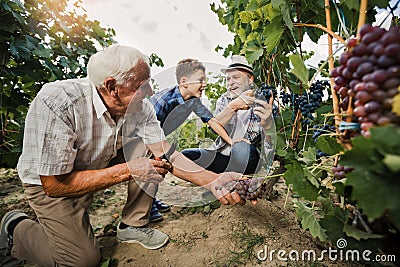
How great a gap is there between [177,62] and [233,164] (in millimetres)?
1101

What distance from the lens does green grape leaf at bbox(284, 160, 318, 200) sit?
0.91 m

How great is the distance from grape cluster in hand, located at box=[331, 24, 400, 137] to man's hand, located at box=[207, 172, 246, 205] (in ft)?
3.86

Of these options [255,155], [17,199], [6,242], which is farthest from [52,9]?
[255,155]

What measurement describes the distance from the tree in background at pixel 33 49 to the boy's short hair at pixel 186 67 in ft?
6.50

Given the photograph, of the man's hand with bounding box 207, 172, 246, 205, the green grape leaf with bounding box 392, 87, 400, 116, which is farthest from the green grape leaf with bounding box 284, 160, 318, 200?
the man's hand with bounding box 207, 172, 246, 205

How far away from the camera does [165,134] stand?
7.02 feet

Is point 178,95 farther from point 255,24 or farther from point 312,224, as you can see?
point 312,224

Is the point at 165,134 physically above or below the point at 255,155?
above

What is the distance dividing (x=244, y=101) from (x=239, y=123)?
376mm

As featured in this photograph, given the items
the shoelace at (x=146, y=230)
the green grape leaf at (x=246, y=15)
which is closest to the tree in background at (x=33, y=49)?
the shoelace at (x=146, y=230)

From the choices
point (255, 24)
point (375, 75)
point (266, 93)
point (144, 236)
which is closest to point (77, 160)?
point (144, 236)

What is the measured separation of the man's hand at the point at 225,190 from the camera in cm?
165

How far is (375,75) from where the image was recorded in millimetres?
484

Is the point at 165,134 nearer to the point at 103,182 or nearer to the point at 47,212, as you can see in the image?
the point at 103,182
